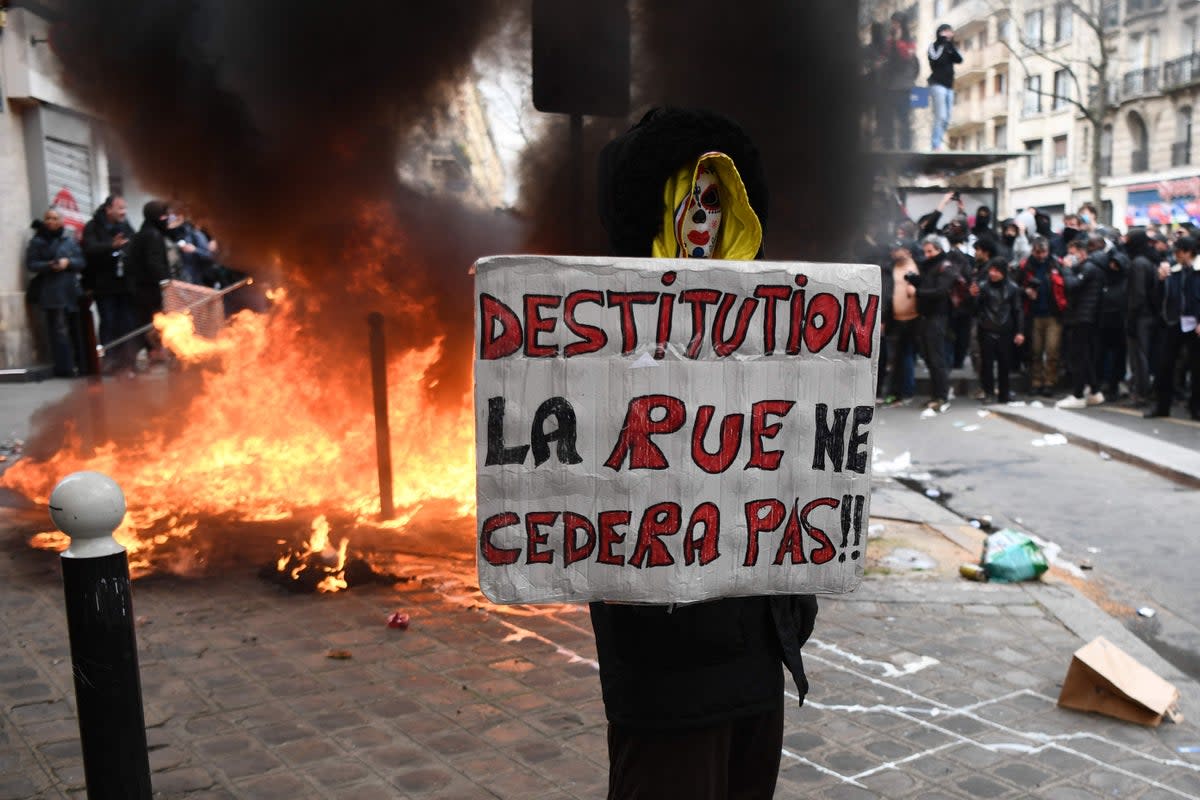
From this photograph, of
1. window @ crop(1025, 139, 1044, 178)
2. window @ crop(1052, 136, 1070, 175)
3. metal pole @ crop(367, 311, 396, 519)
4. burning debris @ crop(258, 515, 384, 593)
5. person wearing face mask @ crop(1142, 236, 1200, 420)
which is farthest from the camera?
window @ crop(1025, 139, 1044, 178)

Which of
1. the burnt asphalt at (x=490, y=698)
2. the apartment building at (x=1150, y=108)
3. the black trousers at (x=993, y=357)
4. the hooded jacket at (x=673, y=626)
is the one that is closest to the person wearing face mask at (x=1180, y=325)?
the black trousers at (x=993, y=357)

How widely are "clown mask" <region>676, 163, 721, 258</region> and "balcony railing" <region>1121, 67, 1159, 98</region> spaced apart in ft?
151

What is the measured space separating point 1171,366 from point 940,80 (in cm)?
593

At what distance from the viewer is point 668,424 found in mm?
2021

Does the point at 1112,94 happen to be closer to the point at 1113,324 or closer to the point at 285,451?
the point at 1113,324

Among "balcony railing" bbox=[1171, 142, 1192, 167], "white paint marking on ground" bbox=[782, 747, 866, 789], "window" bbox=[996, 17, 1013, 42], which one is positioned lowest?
"white paint marking on ground" bbox=[782, 747, 866, 789]

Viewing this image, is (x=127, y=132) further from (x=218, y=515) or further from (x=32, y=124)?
(x=32, y=124)

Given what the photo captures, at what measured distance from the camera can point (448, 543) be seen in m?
5.73

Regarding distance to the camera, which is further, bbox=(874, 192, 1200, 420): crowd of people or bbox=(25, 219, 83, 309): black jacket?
bbox=(25, 219, 83, 309): black jacket

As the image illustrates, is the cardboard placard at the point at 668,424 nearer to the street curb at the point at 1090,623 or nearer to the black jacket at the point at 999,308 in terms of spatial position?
the street curb at the point at 1090,623

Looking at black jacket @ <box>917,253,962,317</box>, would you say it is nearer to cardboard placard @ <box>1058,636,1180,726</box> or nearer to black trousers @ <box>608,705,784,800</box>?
cardboard placard @ <box>1058,636,1180,726</box>

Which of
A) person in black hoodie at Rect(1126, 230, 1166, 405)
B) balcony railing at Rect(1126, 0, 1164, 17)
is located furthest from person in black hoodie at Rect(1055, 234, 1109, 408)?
Answer: balcony railing at Rect(1126, 0, 1164, 17)

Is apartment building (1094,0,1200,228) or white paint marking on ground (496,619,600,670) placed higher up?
apartment building (1094,0,1200,228)

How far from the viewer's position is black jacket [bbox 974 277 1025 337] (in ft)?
39.1
